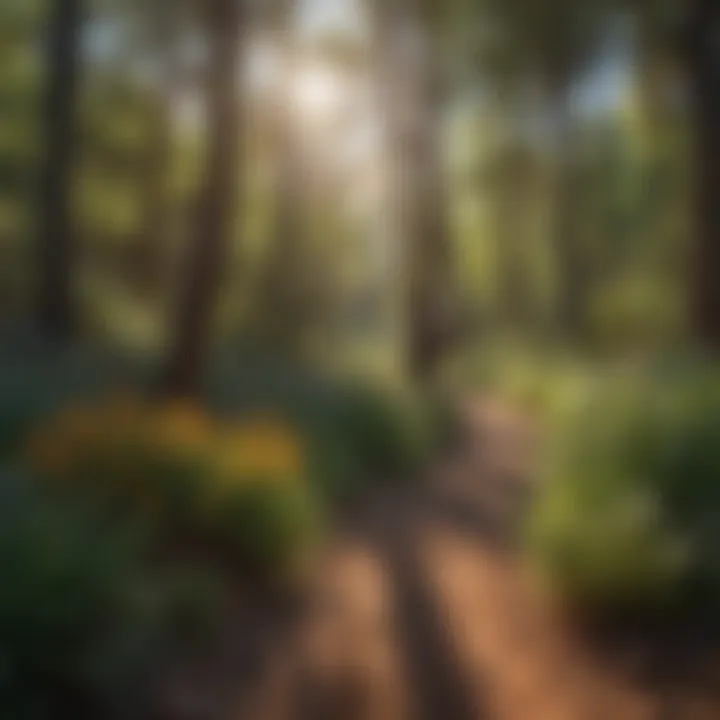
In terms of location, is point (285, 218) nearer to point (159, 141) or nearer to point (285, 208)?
point (285, 208)

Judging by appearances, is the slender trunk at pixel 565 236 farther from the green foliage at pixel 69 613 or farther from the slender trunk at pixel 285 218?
the green foliage at pixel 69 613

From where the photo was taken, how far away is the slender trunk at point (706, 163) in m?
4.97

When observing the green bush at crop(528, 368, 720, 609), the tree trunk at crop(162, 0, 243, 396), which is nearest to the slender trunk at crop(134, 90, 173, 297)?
the tree trunk at crop(162, 0, 243, 396)

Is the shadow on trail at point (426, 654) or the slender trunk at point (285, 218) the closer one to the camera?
the shadow on trail at point (426, 654)

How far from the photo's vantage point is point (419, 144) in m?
6.14

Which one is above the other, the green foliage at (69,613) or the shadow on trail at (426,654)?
the green foliage at (69,613)

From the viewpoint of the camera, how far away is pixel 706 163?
16.8ft

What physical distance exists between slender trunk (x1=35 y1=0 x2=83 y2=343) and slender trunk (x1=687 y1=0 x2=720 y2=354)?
284 cm

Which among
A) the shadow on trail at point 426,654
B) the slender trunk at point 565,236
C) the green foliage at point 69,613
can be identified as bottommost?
the shadow on trail at point 426,654

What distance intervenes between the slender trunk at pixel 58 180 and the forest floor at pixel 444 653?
7.80 ft

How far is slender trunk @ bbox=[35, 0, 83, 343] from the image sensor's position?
532 centimetres

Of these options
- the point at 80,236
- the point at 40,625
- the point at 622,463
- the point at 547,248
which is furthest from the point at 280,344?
the point at 40,625

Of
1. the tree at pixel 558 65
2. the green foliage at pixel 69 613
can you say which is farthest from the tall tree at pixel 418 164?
the green foliage at pixel 69 613

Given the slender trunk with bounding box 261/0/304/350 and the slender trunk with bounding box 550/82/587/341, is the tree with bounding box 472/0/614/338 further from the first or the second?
the slender trunk with bounding box 261/0/304/350
